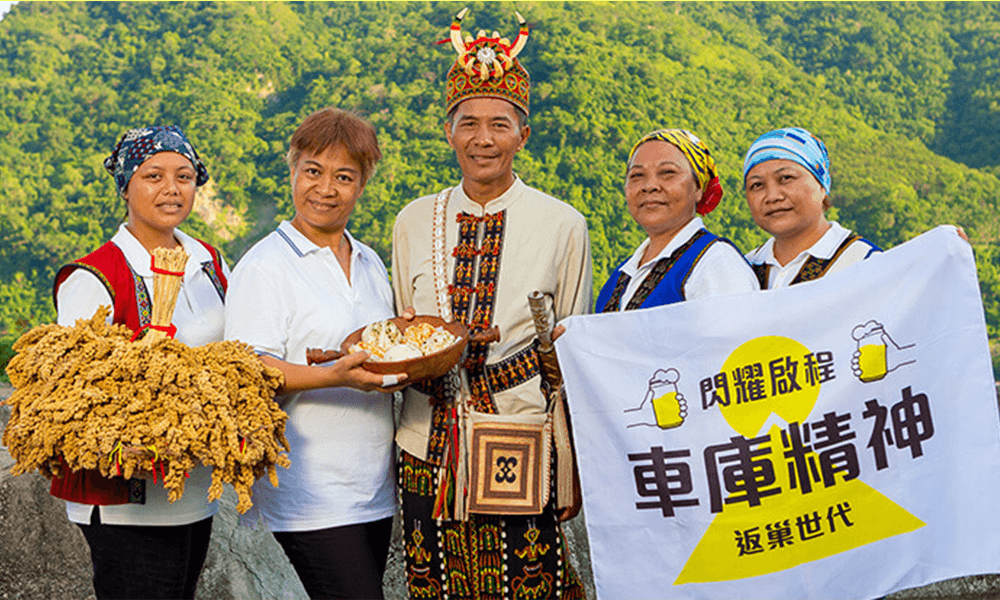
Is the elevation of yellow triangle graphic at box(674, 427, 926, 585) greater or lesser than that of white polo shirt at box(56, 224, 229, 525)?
lesser

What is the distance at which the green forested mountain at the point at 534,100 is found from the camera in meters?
35.5

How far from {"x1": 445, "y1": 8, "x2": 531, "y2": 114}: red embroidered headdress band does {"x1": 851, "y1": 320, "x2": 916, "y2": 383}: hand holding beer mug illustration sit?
1360 millimetres

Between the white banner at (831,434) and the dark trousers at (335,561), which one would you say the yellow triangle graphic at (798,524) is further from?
the dark trousers at (335,561)

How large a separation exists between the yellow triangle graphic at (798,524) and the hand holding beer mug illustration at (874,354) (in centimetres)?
31

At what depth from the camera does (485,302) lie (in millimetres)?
3082

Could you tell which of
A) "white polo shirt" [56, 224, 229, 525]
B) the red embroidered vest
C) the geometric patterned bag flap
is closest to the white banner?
the geometric patterned bag flap

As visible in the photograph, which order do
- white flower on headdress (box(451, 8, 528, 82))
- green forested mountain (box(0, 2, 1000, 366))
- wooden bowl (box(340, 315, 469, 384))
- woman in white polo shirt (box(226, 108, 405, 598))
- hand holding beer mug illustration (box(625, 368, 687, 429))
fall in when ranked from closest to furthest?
wooden bowl (box(340, 315, 469, 384))
hand holding beer mug illustration (box(625, 368, 687, 429))
woman in white polo shirt (box(226, 108, 405, 598))
white flower on headdress (box(451, 8, 528, 82))
green forested mountain (box(0, 2, 1000, 366))

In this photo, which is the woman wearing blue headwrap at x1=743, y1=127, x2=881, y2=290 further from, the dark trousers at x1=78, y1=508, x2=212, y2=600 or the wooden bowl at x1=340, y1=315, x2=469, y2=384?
the dark trousers at x1=78, y1=508, x2=212, y2=600

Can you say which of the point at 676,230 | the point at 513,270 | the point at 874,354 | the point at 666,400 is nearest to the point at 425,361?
the point at 513,270

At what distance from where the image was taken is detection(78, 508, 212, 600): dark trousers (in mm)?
2695

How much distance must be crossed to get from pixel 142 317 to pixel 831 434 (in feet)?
6.87

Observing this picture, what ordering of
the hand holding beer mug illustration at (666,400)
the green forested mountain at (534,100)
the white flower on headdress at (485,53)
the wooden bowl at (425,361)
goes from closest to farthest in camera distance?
the wooden bowl at (425,361) → the hand holding beer mug illustration at (666,400) → the white flower on headdress at (485,53) → the green forested mountain at (534,100)

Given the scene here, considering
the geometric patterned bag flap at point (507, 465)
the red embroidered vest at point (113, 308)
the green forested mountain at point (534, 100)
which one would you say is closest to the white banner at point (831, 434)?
the geometric patterned bag flap at point (507, 465)

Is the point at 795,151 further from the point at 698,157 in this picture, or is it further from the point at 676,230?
the point at 676,230
